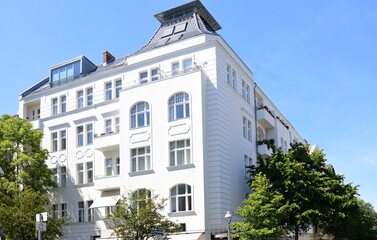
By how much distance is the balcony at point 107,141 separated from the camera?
3609 cm

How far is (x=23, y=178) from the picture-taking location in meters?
35.9

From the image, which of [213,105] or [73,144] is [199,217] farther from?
[73,144]

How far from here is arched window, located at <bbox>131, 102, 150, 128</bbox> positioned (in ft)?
114

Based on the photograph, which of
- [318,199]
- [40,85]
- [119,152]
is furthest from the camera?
[40,85]

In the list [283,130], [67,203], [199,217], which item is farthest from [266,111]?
[67,203]

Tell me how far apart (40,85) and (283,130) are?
24.3 meters

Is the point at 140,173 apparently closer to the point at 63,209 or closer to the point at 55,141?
the point at 63,209

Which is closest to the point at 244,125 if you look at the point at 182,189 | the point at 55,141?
→ the point at 182,189

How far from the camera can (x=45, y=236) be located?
3212cm

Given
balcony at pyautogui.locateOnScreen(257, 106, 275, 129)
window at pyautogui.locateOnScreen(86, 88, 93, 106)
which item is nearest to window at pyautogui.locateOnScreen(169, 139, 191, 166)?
balcony at pyautogui.locateOnScreen(257, 106, 275, 129)

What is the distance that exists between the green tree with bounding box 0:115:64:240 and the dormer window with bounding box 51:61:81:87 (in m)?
5.97

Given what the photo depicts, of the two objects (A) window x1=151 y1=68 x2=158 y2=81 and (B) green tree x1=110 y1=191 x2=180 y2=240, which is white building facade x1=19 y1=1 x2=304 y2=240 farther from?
(B) green tree x1=110 y1=191 x2=180 y2=240

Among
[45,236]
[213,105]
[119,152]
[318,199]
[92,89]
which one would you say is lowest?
[45,236]

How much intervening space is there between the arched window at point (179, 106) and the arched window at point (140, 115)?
6.68 ft
